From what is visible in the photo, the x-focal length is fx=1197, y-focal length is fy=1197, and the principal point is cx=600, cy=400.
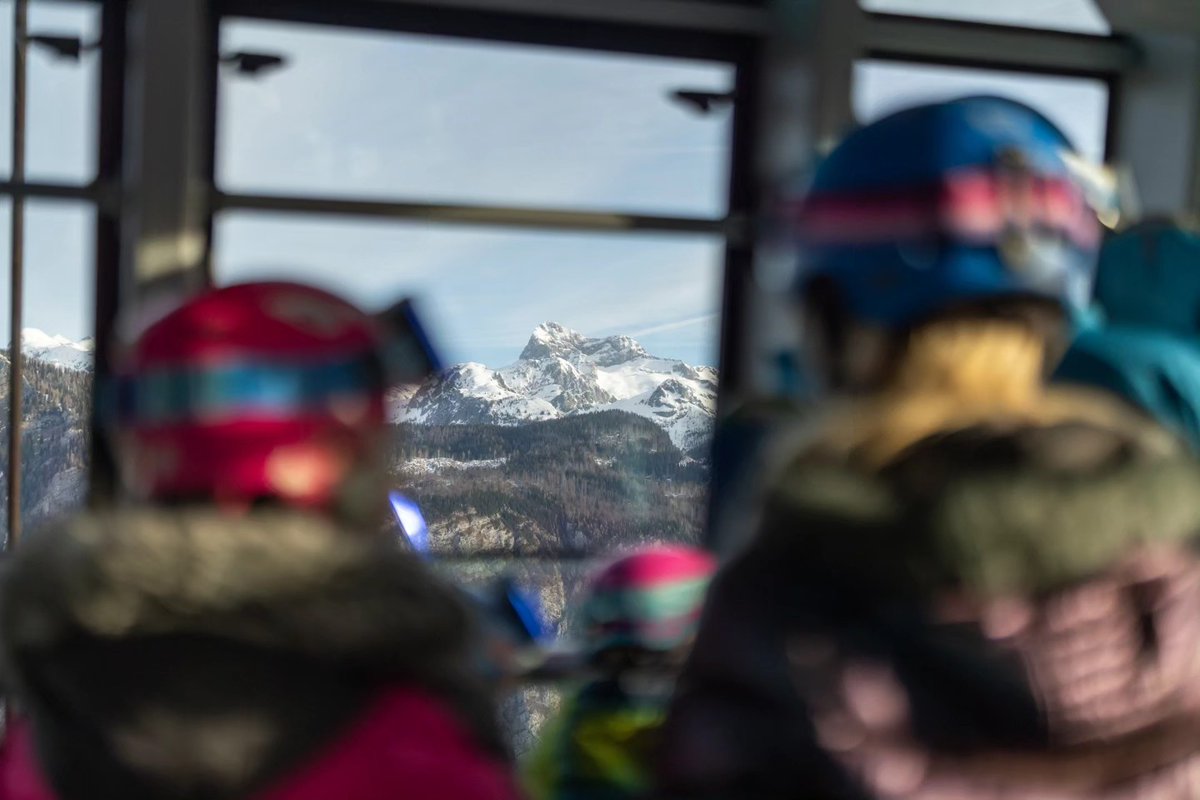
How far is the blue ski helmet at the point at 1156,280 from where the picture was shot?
138 cm

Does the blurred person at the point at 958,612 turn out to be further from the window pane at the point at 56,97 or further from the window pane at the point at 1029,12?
the window pane at the point at 1029,12

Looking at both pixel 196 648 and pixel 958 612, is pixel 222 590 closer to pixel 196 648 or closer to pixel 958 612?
pixel 196 648

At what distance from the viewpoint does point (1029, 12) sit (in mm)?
3133

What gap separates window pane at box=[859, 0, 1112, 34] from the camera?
3102 mm

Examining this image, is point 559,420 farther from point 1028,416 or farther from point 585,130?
point 1028,416

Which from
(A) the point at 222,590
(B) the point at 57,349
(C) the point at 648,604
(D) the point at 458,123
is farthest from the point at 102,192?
(A) the point at 222,590

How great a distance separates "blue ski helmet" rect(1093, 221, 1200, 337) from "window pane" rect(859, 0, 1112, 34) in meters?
1.84

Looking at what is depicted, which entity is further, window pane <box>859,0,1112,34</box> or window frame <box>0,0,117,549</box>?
window pane <box>859,0,1112,34</box>

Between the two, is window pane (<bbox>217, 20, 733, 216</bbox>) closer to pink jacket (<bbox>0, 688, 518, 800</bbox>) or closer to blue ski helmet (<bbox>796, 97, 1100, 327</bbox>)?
blue ski helmet (<bbox>796, 97, 1100, 327</bbox>)

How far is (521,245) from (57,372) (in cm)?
108

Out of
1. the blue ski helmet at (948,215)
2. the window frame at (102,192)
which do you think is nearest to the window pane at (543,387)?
the window frame at (102,192)

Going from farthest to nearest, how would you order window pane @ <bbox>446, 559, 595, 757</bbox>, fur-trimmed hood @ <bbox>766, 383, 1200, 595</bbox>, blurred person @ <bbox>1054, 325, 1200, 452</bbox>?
1. window pane @ <bbox>446, 559, 595, 757</bbox>
2. blurred person @ <bbox>1054, 325, 1200, 452</bbox>
3. fur-trimmed hood @ <bbox>766, 383, 1200, 595</bbox>

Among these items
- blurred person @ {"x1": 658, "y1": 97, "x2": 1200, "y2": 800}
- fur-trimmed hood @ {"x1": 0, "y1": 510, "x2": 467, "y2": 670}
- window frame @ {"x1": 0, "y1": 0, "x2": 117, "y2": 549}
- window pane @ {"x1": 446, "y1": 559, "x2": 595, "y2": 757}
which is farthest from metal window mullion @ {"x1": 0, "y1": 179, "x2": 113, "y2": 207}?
blurred person @ {"x1": 658, "y1": 97, "x2": 1200, "y2": 800}

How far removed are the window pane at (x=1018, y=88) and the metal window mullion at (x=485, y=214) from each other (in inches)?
20.6
